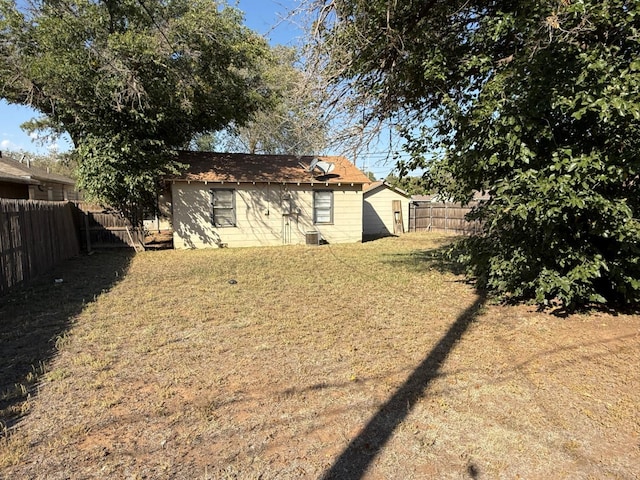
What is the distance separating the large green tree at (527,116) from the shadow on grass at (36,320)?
4784 mm

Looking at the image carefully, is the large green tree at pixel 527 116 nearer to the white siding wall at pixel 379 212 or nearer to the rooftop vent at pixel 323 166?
the rooftop vent at pixel 323 166

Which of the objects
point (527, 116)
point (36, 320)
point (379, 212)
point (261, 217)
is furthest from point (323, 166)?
point (36, 320)

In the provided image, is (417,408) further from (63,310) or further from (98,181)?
(98,181)

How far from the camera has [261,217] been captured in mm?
13258

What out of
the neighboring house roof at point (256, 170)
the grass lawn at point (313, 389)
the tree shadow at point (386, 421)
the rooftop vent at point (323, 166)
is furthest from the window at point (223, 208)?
the tree shadow at point (386, 421)

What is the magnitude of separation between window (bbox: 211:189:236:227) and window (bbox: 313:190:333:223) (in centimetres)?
290

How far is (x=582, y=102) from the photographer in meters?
3.64

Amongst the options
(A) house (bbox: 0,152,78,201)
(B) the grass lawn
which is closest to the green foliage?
(B) the grass lawn

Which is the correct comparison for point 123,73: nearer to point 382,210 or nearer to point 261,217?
point 261,217

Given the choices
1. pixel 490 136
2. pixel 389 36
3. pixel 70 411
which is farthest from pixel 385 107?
pixel 70 411

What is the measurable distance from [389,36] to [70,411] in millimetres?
5307

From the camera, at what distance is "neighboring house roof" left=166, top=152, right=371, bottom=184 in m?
12.7

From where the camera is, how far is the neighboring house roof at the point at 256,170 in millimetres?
12742

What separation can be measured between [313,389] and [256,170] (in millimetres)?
11498
